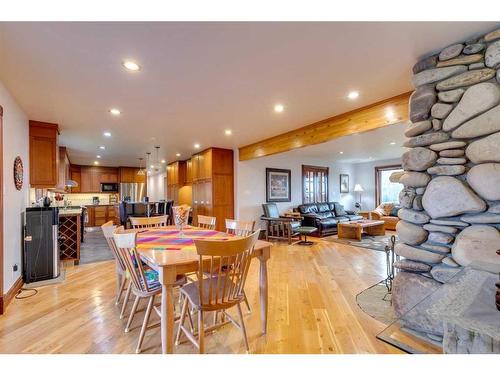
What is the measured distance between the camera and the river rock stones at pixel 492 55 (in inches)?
67.4

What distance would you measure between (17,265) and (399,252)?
14.5 feet

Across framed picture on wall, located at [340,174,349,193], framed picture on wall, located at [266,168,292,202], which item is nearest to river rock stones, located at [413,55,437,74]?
framed picture on wall, located at [266,168,292,202]

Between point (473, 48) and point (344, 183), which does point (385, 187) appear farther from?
point (473, 48)

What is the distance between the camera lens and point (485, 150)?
172 centimetres

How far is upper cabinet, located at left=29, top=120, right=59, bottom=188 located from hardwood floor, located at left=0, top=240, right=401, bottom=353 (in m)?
1.50

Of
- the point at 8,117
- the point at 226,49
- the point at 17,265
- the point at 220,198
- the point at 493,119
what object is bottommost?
the point at 17,265

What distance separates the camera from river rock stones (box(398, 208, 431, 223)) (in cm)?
204

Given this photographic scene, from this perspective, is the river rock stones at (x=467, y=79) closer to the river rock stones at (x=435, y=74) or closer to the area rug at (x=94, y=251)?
the river rock stones at (x=435, y=74)

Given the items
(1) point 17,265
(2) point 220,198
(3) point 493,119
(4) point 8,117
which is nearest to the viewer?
(3) point 493,119

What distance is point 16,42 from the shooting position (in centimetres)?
182

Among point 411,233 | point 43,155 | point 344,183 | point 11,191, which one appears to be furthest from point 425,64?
point 344,183

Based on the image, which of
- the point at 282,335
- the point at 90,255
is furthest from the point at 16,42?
the point at 90,255

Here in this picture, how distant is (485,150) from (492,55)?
26.5 inches
